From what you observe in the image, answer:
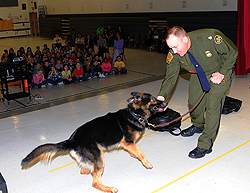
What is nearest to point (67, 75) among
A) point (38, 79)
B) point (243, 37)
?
point (38, 79)

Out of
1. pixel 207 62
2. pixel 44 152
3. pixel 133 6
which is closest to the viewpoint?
pixel 44 152

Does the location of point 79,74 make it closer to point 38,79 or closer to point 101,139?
point 38,79

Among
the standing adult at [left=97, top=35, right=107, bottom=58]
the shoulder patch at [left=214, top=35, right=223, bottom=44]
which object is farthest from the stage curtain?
the standing adult at [left=97, top=35, right=107, bottom=58]

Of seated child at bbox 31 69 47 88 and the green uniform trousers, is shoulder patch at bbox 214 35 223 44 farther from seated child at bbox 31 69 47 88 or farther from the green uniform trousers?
seated child at bbox 31 69 47 88

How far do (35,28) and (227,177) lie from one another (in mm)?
25467

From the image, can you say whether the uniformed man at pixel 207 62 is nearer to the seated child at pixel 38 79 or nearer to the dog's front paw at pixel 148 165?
the dog's front paw at pixel 148 165

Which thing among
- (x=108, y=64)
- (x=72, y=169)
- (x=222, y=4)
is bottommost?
(x=72, y=169)

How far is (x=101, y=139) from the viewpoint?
3.29 metres

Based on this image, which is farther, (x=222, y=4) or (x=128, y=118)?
Answer: (x=222, y=4)

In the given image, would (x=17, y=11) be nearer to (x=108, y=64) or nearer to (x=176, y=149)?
(x=108, y=64)

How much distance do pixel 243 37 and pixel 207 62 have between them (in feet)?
18.3

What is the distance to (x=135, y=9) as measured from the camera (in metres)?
16.8

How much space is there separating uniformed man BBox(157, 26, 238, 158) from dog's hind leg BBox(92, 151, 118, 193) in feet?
4.24

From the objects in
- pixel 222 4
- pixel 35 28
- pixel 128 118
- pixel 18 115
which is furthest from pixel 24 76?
pixel 35 28
